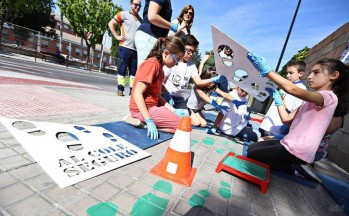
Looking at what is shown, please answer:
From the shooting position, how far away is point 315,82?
216 cm

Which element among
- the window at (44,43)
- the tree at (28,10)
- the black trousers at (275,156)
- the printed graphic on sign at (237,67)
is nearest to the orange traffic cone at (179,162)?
the printed graphic on sign at (237,67)

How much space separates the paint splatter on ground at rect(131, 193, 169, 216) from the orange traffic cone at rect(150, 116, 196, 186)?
0.99 ft

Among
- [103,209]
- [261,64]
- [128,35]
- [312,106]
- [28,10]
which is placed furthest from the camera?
[28,10]

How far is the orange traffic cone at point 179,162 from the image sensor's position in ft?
5.31

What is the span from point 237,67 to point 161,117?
4.13 feet

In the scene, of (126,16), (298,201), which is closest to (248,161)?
(298,201)

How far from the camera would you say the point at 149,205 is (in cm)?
123

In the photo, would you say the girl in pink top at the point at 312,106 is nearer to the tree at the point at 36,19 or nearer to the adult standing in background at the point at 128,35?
the adult standing in background at the point at 128,35

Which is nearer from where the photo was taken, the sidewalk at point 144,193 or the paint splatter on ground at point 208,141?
the sidewalk at point 144,193

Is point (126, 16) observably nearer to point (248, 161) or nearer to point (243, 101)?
point (243, 101)

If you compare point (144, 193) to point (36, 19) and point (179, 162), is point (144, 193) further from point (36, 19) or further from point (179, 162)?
point (36, 19)

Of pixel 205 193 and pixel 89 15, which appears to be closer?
pixel 205 193

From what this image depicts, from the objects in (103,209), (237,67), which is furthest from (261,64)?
(103,209)

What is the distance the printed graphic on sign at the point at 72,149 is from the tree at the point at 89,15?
2385cm
